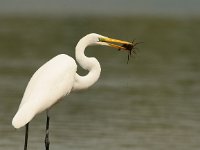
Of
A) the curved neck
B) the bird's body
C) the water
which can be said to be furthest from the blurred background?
the bird's body

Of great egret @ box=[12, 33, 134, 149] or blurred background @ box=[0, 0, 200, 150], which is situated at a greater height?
blurred background @ box=[0, 0, 200, 150]

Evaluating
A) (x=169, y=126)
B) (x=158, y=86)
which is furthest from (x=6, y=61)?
(x=169, y=126)

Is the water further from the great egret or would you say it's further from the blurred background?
the great egret

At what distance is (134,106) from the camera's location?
63.5 ft

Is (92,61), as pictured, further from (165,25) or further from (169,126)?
(165,25)

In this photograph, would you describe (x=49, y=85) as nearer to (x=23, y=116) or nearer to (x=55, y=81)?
(x=55, y=81)

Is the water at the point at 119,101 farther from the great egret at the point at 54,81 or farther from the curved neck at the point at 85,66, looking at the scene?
the great egret at the point at 54,81

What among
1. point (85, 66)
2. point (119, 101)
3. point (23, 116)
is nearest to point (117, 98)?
point (119, 101)

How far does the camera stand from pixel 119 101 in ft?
66.0

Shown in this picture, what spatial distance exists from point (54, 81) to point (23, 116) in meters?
1.04

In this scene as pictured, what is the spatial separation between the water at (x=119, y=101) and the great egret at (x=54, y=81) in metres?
1.38

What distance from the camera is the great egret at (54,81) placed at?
12778 mm

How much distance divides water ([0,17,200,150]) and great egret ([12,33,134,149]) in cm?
138

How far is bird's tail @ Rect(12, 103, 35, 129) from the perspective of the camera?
12.1m
